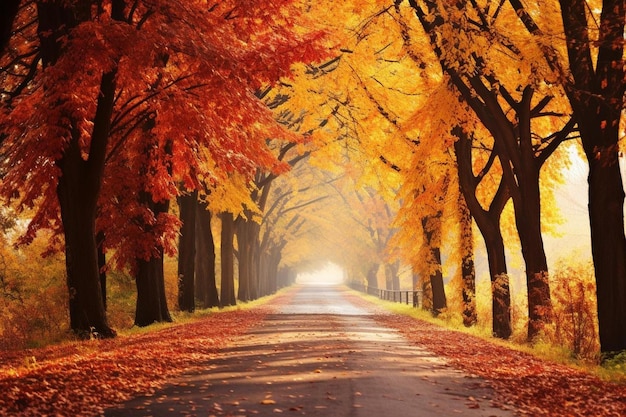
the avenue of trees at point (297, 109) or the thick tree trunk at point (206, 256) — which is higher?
the avenue of trees at point (297, 109)

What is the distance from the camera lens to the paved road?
28.8 ft

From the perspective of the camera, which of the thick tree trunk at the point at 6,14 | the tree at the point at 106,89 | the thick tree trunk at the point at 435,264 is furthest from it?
the thick tree trunk at the point at 435,264

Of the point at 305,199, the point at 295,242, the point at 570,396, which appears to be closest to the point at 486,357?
the point at 570,396

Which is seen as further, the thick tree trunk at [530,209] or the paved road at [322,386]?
the thick tree trunk at [530,209]

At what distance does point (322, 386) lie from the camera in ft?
34.4

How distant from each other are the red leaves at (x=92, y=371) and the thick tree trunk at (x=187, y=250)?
36.9 feet

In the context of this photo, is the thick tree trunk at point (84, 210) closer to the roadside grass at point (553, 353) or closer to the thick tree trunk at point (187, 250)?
the roadside grass at point (553, 353)

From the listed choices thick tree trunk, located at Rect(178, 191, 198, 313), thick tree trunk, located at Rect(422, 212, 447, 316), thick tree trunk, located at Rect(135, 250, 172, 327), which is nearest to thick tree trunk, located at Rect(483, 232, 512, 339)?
thick tree trunk, located at Rect(422, 212, 447, 316)

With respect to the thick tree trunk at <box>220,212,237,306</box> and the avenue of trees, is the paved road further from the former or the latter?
the thick tree trunk at <box>220,212,237,306</box>

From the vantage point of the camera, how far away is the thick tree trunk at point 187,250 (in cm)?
2883

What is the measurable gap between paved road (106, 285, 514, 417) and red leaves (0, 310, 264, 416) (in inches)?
18.7

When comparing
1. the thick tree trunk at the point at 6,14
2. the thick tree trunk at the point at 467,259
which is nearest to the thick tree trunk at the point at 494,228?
the thick tree trunk at the point at 467,259

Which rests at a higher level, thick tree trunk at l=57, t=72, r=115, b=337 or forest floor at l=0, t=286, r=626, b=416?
thick tree trunk at l=57, t=72, r=115, b=337

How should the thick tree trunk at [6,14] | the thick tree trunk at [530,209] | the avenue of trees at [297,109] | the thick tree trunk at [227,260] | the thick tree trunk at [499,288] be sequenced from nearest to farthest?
the thick tree trunk at [6,14] → the avenue of trees at [297,109] → the thick tree trunk at [530,209] → the thick tree trunk at [499,288] → the thick tree trunk at [227,260]
